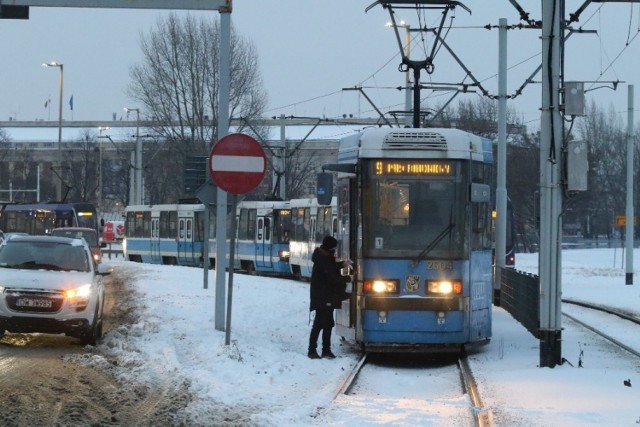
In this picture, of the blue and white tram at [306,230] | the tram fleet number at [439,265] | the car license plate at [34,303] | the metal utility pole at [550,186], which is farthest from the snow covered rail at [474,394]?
the blue and white tram at [306,230]

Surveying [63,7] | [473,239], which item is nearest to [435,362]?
[473,239]

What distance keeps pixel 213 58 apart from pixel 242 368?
46.1 meters

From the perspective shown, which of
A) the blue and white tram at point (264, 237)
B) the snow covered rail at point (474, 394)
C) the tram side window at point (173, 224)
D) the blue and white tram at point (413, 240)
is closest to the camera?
the snow covered rail at point (474, 394)

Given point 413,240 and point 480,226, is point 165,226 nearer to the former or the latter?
point 480,226

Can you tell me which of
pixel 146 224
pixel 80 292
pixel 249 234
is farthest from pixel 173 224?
pixel 80 292

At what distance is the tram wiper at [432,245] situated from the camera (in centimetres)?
1516

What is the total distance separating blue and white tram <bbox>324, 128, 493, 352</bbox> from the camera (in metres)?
15.1

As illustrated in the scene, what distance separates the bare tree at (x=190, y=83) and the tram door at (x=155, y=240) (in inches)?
243

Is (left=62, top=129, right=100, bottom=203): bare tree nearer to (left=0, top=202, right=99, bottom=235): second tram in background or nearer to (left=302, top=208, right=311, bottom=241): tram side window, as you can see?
(left=0, top=202, right=99, bottom=235): second tram in background

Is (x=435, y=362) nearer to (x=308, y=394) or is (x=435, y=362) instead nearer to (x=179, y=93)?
(x=308, y=394)

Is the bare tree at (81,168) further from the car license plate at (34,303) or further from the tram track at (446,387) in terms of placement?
the tram track at (446,387)

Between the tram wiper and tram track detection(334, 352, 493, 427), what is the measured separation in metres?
1.49

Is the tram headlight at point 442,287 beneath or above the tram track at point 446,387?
above

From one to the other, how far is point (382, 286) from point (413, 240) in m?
0.76
